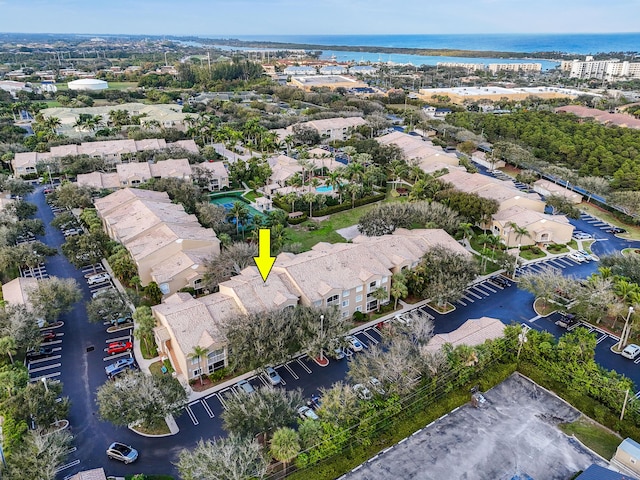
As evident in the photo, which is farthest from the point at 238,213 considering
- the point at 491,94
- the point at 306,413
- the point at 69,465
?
the point at 491,94

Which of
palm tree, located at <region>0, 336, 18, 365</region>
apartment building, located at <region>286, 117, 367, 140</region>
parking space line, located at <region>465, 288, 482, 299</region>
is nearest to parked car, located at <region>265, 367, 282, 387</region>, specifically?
palm tree, located at <region>0, 336, 18, 365</region>

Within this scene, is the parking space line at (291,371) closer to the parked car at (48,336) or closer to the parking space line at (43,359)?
the parking space line at (43,359)

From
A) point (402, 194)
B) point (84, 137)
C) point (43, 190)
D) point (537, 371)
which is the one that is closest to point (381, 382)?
point (537, 371)

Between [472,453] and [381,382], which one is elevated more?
[381,382]

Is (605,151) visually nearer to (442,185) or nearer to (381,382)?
(442,185)

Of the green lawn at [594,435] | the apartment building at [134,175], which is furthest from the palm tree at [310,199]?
the green lawn at [594,435]

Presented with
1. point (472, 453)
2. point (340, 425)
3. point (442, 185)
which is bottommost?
point (472, 453)
